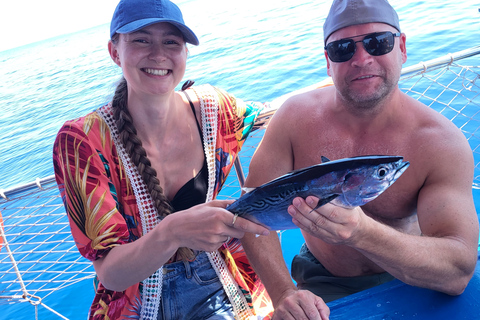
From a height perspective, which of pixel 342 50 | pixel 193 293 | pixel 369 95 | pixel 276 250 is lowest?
pixel 193 293

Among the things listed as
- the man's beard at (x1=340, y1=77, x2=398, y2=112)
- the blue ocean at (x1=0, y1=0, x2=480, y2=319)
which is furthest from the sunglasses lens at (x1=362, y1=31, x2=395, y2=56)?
the blue ocean at (x1=0, y1=0, x2=480, y2=319)

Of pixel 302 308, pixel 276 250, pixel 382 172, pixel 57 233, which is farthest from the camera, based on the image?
pixel 57 233

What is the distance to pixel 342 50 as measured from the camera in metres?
1.93

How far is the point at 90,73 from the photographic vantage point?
17781 millimetres

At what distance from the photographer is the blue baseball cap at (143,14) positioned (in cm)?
181

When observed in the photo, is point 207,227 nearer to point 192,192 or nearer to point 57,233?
point 192,192

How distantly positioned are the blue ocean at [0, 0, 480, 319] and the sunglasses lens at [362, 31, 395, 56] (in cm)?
384

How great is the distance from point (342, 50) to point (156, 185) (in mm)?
1255

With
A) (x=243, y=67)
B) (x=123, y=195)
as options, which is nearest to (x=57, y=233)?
(x=123, y=195)

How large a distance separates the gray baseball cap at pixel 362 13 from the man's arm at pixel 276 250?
609mm

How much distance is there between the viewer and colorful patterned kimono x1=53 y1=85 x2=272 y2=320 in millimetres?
1735

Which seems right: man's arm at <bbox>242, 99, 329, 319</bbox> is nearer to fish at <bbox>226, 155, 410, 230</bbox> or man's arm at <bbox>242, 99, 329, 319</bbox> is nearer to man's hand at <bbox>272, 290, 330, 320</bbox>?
man's hand at <bbox>272, 290, 330, 320</bbox>

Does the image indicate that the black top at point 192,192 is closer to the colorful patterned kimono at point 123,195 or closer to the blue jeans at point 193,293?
the colorful patterned kimono at point 123,195

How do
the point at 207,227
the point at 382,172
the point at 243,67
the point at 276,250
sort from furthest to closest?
the point at 243,67 → the point at 276,250 → the point at 207,227 → the point at 382,172
